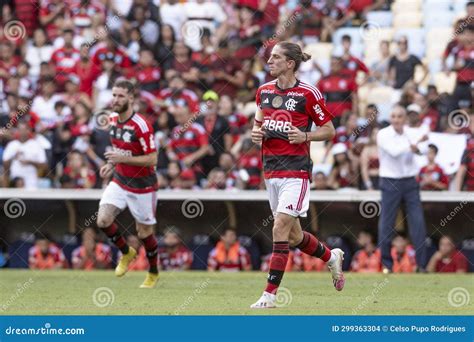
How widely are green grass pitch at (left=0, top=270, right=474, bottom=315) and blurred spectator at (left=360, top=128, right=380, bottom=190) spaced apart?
2188 mm

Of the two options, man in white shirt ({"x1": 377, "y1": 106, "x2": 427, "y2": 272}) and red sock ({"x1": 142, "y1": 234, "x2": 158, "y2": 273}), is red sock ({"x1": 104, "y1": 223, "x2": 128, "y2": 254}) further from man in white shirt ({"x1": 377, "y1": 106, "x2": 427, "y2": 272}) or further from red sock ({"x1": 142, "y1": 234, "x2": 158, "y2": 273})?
man in white shirt ({"x1": 377, "y1": 106, "x2": 427, "y2": 272})

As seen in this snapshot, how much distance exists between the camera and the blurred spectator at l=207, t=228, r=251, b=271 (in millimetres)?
20609

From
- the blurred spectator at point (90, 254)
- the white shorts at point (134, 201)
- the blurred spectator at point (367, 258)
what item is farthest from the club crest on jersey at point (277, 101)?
the blurred spectator at point (90, 254)

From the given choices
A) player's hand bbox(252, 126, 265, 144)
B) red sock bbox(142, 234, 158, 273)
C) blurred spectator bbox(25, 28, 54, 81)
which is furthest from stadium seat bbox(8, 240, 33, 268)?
player's hand bbox(252, 126, 265, 144)

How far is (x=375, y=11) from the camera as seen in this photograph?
24.3 metres

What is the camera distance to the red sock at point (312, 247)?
12.9m

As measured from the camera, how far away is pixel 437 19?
23938 mm

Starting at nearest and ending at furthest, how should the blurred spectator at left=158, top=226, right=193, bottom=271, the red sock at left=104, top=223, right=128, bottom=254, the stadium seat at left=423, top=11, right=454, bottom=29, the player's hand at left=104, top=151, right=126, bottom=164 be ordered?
the player's hand at left=104, top=151, right=126, bottom=164 → the red sock at left=104, top=223, right=128, bottom=254 → the blurred spectator at left=158, top=226, right=193, bottom=271 → the stadium seat at left=423, top=11, right=454, bottom=29

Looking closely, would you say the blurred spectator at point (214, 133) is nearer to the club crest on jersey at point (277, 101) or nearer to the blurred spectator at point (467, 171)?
the blurred spectator at point (467, 171)

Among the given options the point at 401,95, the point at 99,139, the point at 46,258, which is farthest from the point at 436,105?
the point at 46,258

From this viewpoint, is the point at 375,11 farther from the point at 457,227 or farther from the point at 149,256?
the point at 149,256

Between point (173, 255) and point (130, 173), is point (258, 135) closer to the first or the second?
point (130, 173)

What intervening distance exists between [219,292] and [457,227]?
6.78 metres

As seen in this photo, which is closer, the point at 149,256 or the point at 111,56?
the point at 149,256
